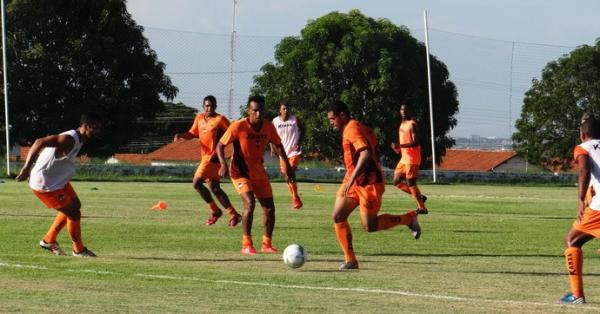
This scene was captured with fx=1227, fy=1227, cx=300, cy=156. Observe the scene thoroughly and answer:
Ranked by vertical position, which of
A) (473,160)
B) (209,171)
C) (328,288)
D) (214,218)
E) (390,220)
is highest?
(209,171)

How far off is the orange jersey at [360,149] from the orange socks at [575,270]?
3.15 metres

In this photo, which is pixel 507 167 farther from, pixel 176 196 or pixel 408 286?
pixel 408 286

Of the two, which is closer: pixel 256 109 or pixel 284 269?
pixel 284 269

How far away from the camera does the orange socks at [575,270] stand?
1140 cm

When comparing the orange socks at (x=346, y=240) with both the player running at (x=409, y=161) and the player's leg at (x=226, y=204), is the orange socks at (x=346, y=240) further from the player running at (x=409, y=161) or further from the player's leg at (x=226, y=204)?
the player running at (x=409, y=161)

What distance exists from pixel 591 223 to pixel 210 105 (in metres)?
10.1

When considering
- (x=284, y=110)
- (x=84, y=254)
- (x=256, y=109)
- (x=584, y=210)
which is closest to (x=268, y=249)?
(x=256, y=109)

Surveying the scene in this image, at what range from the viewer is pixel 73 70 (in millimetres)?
64938

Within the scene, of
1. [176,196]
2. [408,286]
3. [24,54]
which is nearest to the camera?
[408,286]

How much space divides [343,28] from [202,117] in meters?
58.3

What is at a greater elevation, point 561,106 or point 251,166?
point 561,106

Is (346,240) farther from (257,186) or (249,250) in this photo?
(257,186)

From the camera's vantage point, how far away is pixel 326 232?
20.4 meters

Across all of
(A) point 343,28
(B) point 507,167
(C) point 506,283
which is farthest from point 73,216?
(B) point 507,167
